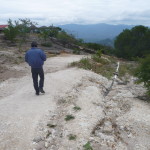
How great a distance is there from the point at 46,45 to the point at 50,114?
2242 centimetres

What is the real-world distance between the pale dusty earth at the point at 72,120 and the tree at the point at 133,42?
25945 mm

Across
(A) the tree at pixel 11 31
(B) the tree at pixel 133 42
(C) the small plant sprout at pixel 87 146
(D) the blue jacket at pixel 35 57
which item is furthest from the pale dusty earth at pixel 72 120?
(B) the tree at pixel 133 42

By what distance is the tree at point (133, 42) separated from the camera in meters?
37.2

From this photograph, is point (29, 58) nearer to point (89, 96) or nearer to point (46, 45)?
point (89, 96)

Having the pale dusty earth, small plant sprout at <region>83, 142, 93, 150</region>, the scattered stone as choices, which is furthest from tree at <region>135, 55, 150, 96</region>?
the scattered stone

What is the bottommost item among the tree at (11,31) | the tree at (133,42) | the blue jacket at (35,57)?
the tree at (133,42)

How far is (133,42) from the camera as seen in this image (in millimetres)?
38031

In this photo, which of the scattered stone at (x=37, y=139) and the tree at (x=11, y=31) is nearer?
the scattered stone at (x=37, y=139)

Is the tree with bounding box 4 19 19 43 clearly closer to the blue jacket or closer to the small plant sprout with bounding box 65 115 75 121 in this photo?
the blue jacket

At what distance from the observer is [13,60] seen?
18.7 meters

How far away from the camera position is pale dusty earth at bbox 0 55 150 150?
6.59m

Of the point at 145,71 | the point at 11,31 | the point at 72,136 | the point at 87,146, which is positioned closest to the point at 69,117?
the point at 72,136

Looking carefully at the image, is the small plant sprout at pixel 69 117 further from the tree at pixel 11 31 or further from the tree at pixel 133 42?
the tree at pixel 133 42

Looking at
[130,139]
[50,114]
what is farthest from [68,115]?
[130,139]
